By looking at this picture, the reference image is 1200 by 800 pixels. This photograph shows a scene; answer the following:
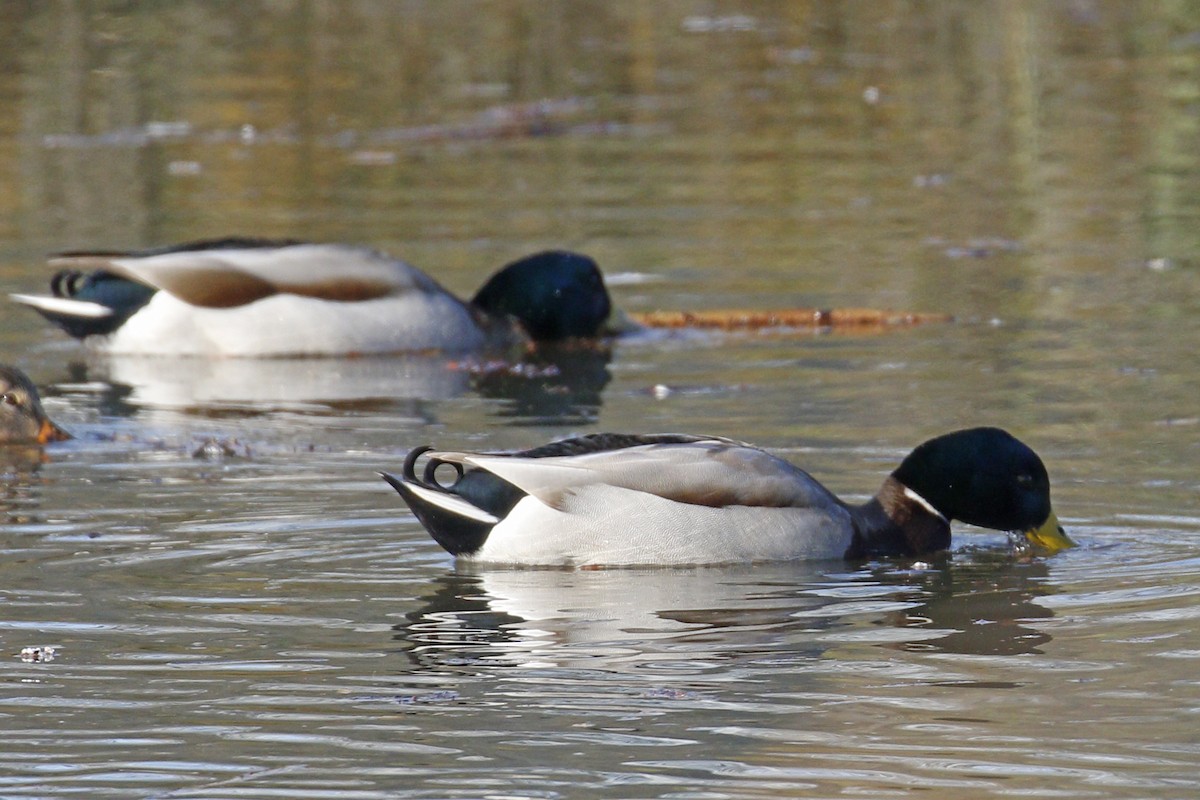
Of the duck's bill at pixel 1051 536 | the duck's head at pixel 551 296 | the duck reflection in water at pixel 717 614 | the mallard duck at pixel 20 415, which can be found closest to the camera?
the duck reflection in water at pixel 717 614

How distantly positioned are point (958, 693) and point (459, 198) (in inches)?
456

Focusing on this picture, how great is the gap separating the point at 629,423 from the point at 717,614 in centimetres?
329

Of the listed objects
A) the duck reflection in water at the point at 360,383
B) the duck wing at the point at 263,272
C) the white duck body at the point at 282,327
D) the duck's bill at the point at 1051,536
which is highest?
the duck wing at the point at 263,272

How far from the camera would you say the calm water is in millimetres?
5469

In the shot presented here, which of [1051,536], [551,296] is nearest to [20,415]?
[551,296]

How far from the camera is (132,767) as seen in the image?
5.21 metres

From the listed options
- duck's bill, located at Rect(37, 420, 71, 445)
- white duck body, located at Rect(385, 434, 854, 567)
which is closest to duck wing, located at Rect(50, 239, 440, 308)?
duck's bill, located at Rect(37, 420, 71, 445)

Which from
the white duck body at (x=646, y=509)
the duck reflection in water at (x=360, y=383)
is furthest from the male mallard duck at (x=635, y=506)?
the duck reflection in water at (x=360, y=383)

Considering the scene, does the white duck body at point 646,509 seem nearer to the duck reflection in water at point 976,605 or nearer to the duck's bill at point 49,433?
the duck reflection in water at point 976,605

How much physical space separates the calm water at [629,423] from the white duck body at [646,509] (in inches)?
4.1

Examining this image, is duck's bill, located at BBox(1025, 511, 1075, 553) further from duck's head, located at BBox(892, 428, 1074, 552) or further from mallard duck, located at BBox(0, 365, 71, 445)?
mallard duck, located at BBox(0, 365, 71, 445)

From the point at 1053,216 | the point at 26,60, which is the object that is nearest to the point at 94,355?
the point at 1053,216

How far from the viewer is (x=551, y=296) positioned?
13.2m

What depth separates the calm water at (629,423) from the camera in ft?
17.9
